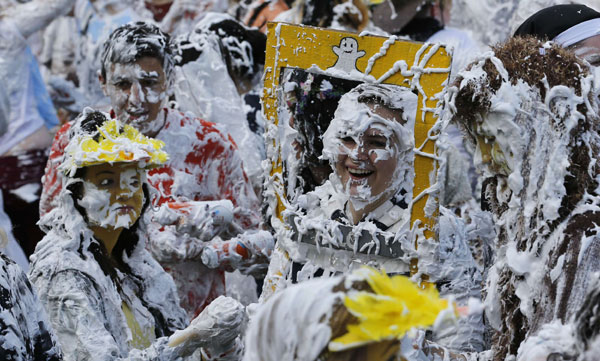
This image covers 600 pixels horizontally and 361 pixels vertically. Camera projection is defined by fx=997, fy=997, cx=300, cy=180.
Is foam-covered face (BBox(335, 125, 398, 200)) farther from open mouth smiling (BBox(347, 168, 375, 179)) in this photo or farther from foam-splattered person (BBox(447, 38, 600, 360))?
foam-splattered person (BBox(447, 38, 600, 360))

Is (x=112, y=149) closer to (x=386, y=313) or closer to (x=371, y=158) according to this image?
(x=371, y=158)

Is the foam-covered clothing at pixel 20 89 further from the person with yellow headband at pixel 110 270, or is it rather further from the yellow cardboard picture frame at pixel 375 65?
the yellow cardboard picture frame at pixel 375 65

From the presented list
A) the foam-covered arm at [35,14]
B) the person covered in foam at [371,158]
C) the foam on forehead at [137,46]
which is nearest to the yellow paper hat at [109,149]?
the person covered in foam at [371,158]

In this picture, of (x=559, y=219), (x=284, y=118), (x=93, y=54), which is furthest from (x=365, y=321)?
(x=93, y=54)

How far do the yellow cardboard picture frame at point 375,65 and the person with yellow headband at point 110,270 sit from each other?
545mm

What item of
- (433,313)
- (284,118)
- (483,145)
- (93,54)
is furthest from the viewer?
(93,54)

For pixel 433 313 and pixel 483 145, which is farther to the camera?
pixel 483 145

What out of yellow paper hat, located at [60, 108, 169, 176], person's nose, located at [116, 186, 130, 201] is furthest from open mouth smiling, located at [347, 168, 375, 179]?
person's nose, located at [116, 186, 130, 201]

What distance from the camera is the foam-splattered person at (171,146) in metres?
4.93

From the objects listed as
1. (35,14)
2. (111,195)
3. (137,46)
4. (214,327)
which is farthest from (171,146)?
(35,14)

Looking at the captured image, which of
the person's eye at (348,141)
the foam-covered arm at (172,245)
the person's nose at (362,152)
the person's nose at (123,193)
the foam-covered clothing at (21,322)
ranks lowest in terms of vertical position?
the foam-covered arm at (172,245)

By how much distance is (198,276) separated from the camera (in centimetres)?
493

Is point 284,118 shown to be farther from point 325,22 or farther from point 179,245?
point 325,22

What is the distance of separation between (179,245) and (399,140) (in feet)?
4.57
